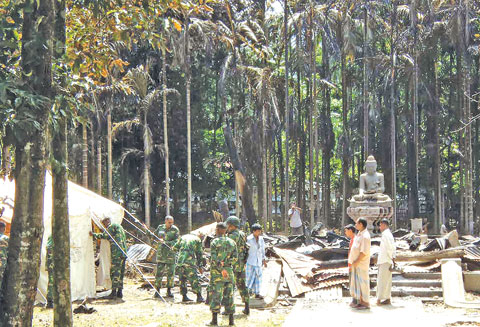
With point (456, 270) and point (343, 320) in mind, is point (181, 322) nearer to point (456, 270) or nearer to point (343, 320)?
point (343, 320)

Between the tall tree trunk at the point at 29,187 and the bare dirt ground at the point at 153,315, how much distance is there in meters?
3.28

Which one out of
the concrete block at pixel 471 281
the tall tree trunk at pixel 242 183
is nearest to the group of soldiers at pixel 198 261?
the concrete block at pixel 471 281

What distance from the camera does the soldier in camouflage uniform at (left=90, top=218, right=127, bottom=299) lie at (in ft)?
46.1

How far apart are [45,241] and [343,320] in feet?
22.3

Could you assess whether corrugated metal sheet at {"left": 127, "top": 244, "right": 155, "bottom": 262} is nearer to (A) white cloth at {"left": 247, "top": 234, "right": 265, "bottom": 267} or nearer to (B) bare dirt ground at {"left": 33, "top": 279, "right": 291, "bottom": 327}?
(B) bare dirt ground at {"left": 33, "top": 279, "right": 291, "bottom": 327}

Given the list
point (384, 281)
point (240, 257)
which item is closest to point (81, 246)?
point (240, 257)

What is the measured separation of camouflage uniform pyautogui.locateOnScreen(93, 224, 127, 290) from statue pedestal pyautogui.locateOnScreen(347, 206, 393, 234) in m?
9.88

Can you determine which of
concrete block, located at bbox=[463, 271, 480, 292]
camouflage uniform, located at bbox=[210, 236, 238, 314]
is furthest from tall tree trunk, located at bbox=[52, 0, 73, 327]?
concrete block, located at bbox=[463, 271, 480, 292]

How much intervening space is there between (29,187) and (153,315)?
5.01 m

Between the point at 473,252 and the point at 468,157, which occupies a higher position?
the point at 468,157

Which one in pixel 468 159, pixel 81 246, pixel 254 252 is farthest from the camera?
pixel 468 159

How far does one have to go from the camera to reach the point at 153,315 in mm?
12023

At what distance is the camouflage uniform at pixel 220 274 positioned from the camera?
10.8 m

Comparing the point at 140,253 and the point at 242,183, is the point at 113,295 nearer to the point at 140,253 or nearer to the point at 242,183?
the point at 140,253
